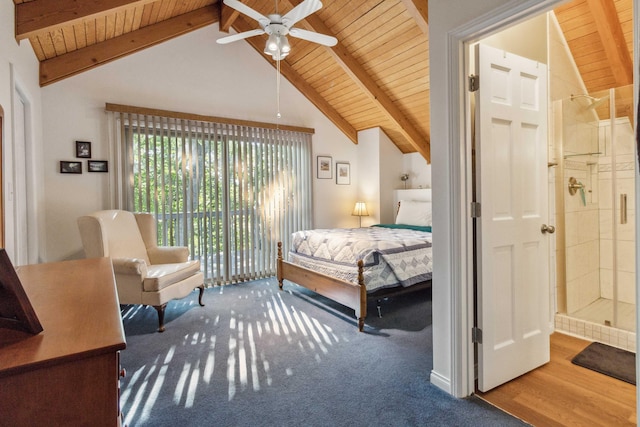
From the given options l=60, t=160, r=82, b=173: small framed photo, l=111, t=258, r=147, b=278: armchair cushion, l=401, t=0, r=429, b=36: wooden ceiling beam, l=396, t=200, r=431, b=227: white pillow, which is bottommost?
l=111, t=258, r=147, b=278: armchair cushion

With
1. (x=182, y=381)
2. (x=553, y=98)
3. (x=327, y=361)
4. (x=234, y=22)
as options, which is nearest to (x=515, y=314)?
(x=327, y=361)

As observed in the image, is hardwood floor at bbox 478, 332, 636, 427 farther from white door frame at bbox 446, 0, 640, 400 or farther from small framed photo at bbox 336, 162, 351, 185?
small framed photo at bbox 336, 162, 351, 185

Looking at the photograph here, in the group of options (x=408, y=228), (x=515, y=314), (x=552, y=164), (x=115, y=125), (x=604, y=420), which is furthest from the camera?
(x=408, y=228)

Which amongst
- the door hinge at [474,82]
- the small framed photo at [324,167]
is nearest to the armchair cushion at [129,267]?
the door hinge at [474,82]

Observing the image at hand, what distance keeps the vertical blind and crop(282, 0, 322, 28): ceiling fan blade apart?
2.16 metres

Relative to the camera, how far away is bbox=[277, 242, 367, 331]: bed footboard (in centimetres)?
290

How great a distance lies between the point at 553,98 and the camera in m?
2.82

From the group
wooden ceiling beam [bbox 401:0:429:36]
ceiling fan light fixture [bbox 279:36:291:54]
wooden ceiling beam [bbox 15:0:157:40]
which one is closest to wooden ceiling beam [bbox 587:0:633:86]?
wooden ceiling beam [bbox 401:0:429:36]

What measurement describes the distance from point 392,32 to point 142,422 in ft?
13.4

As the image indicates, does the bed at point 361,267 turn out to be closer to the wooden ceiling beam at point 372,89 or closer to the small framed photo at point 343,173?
the wooden ceiling beam at point 372,89

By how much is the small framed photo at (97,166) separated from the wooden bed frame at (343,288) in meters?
2.35

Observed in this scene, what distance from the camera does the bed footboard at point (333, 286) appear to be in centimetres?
290

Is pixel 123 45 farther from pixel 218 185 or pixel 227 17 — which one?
pixel 218 185

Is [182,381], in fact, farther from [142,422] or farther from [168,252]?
[168,252]
